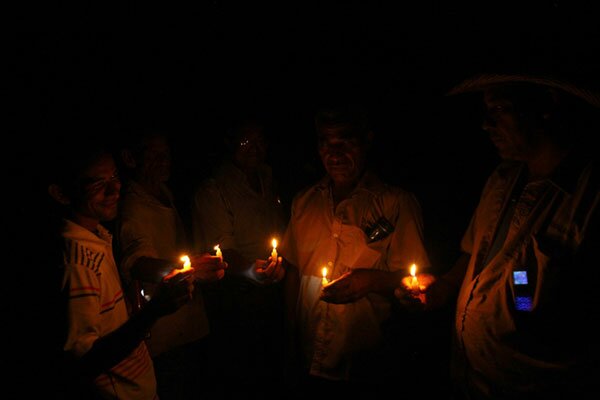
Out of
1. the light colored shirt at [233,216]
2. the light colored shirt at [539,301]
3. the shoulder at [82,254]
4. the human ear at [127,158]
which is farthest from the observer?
the light colored shirt at [233,216]

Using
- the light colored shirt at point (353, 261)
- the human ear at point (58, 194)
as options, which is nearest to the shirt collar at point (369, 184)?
the light colored shirt at point (353, 261)

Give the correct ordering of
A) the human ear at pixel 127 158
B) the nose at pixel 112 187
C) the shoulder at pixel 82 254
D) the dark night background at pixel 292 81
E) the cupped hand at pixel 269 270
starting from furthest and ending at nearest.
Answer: the dark night background at pixel 292 81, the human ear at pixel 127 158, the cupped hand at pixel 269 270, the nose at pixel 112 187, the shoulder at pixel 82 254

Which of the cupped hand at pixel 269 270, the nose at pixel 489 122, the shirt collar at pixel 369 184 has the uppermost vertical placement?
the nose at pixel 489 122

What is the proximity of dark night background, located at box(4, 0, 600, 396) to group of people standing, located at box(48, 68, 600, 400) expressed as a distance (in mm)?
1114

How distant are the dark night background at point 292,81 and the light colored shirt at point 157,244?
2.89ft

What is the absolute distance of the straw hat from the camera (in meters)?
2.29

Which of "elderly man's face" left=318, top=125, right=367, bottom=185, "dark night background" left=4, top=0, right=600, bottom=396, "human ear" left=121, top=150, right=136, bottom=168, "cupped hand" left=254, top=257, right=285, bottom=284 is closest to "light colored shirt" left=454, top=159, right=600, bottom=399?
"elderly man's face" left=318, top=125, right=367, bottom=185

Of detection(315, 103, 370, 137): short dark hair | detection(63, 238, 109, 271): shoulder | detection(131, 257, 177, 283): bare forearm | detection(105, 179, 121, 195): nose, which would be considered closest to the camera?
detection(63, 238, 109, 271): shoulder

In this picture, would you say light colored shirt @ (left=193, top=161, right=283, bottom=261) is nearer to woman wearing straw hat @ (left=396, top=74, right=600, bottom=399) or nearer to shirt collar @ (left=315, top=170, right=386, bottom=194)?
shirt collar @ (left=315, top=170, right=386, bottom=194)

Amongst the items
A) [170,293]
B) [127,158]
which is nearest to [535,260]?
[170,293]

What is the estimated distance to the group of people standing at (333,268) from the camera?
234 centimetres

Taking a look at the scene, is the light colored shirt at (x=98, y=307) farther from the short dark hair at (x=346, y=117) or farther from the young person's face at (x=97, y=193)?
the short dark hair at (x=346, y=117)

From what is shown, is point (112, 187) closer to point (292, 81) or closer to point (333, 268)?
point (333, 268)

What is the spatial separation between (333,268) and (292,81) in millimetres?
3622
